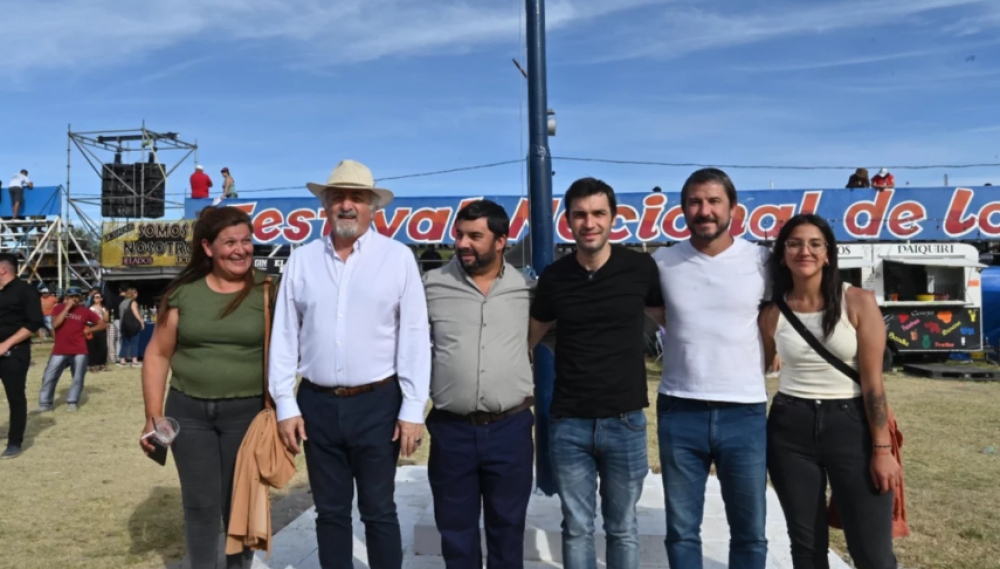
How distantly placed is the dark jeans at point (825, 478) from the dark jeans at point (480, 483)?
3.36 ft

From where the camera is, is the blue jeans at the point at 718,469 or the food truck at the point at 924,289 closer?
Result: the blue jeans at the point at 718,469

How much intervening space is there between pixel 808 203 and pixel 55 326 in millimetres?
14368

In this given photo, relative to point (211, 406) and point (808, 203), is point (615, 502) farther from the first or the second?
point (808, 203)

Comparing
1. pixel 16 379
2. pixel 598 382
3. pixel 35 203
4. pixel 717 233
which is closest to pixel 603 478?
pixel 598 382

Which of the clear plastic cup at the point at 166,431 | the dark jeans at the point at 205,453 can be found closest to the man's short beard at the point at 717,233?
the dark jeans at the point at 205,453

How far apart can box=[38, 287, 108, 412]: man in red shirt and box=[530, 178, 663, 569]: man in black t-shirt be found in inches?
375

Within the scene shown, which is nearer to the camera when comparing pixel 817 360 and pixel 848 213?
pixel 817 360

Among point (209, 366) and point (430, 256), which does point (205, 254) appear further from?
point (430, 256)

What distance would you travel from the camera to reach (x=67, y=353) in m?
10.5

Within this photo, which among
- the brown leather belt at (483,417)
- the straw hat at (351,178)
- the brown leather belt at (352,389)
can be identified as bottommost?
the brown leather belt at (483,417)

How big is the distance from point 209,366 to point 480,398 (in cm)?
120

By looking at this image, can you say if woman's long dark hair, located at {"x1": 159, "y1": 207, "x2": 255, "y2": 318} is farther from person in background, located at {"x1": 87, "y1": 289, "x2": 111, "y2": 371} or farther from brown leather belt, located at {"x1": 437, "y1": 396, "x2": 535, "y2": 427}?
person in background, located at {"x1": 87, "y1": 289, "x2": 111, "y2": 371}

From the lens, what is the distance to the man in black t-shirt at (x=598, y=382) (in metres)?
3.10

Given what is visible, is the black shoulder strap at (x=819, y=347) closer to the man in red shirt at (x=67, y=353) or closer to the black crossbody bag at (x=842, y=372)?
the black crossbody bag at (x=842, y=372)
